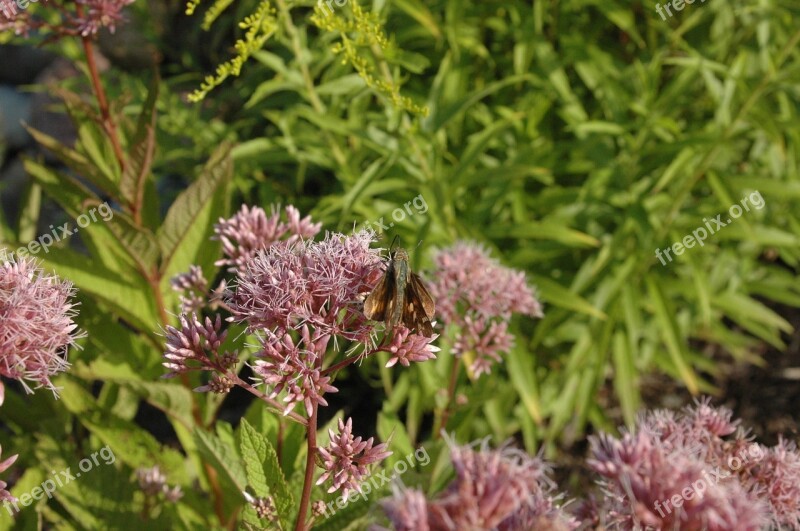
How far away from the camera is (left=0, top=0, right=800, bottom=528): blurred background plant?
249cm

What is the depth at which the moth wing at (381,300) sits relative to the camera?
1.62 meters

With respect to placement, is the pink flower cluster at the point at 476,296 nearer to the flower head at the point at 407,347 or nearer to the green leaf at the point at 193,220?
the flower head at the point at 407,347

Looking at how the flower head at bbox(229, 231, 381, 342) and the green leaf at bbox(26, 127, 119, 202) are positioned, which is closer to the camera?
the flower head at bbox(229, 231, 381, 342)

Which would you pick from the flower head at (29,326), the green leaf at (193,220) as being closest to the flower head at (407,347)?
the flower head at (29,326)

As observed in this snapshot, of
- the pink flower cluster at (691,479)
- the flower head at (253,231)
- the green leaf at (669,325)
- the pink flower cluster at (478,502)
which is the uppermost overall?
the flower head at (253,231)

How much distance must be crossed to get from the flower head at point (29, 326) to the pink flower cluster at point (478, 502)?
847 mm

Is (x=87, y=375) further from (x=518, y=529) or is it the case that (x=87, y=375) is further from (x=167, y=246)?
(x=518, y=529)

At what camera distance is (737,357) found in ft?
14.9

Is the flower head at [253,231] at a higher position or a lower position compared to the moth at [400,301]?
higher

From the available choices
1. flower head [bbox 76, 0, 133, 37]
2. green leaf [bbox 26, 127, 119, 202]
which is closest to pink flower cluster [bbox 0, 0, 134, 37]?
flower head [bbox 76, 0, 133, 37]

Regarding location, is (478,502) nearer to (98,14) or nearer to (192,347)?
(192,347)

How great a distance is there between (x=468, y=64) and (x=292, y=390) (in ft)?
7.74

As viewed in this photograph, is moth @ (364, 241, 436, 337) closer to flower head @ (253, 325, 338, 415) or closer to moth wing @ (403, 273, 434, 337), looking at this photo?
moth wing @ (403, 273, 434, 337)

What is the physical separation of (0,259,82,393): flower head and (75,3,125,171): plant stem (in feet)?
2.66
